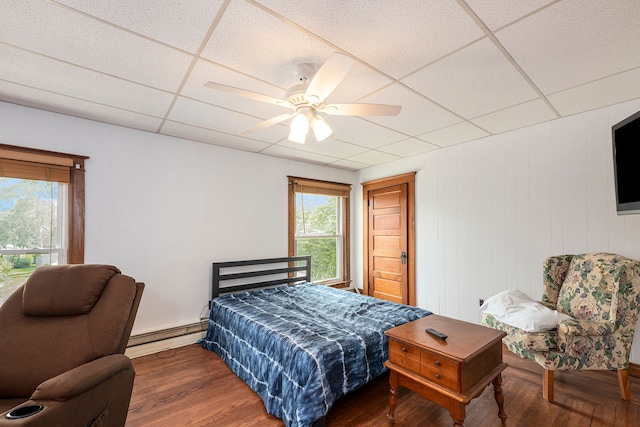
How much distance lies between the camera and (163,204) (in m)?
3.26

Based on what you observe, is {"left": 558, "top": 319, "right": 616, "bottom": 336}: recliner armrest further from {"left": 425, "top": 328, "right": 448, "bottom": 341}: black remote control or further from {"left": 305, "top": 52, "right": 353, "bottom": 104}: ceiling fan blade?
{"left": 305, "top": 52, "right": 353, "bottom": 104}: ceiling fan blade

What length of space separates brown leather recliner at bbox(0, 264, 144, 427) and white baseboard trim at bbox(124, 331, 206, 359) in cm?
150

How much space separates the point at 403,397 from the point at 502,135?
302 centimetres

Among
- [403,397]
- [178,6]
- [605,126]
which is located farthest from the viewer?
[605,126]

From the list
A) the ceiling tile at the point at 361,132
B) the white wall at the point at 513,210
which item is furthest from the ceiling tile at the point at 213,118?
the white wall at the point at 513,210

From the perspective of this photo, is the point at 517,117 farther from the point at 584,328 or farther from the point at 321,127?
the point at 321,127

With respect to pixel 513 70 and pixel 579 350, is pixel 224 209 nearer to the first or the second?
pixel 513 70

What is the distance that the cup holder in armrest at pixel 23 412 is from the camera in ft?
3.44

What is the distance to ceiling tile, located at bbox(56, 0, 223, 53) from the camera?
1386mm

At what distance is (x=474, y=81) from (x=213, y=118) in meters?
2.35

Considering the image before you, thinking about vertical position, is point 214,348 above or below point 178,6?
below

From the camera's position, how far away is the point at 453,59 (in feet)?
6.08

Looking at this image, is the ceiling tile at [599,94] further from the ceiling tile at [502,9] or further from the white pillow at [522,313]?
the white pillow at [522,313]

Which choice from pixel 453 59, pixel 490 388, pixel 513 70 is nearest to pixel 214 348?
pixel 490 388
